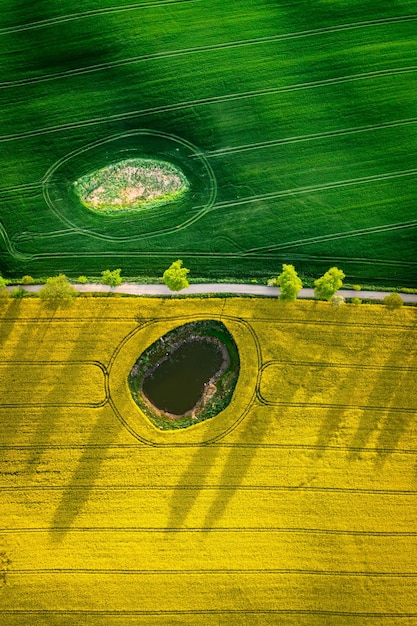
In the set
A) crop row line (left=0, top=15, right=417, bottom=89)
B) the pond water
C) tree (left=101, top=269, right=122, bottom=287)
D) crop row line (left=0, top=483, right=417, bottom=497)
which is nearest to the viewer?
tree (left=101, top=269, right=122, bottom=287)

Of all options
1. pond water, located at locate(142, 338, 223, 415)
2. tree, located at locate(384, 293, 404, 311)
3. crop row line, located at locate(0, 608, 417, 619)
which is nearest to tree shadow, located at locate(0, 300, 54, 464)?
pond water, located at locate(142, 338, 223, 415)

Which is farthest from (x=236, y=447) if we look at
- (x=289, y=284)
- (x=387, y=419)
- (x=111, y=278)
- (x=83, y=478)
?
(x=111, y=278)

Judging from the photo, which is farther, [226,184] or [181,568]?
[226,184]

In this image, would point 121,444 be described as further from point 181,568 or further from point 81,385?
point 181,568

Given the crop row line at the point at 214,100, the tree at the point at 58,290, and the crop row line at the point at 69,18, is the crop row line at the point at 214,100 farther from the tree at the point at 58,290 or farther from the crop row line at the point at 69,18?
the tree at the point at 58,290

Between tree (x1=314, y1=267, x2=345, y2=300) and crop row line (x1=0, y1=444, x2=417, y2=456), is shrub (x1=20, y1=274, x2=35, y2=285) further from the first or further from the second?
tree (x1=314, y1=267, x2=345, y2=300)

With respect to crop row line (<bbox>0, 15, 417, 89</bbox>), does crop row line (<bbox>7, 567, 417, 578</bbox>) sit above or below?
below

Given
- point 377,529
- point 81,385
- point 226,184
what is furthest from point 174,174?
point 377,529
